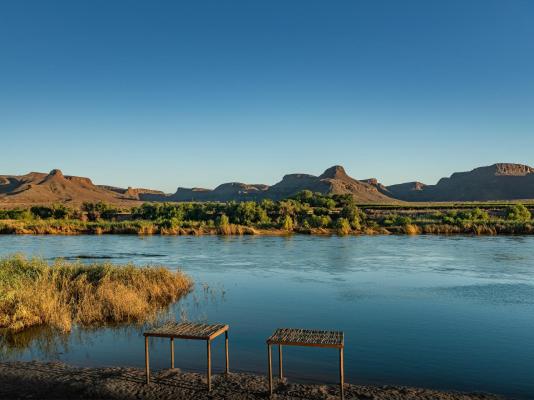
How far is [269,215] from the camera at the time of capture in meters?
60.8

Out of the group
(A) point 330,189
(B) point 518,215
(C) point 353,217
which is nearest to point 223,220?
(C) point 353,217

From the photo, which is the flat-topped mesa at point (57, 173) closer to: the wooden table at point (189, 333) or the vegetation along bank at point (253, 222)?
the vegetation along bank at point (253, 222)

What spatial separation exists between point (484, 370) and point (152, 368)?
7.09 meters

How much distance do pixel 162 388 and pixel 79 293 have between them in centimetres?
837

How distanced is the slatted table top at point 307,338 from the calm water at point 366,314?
4.27 feet

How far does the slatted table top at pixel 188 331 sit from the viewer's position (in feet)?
30.5

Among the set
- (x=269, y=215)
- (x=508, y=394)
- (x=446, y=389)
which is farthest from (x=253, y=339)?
(x=269, y=215)

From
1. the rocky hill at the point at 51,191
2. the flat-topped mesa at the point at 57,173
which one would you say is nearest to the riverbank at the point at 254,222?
the rocky hill at the point at 51,191

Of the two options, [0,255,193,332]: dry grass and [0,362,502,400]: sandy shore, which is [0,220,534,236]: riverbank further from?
[0,362,502,400]: sandy shore

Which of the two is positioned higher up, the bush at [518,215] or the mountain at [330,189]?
the mountain at [330,189]

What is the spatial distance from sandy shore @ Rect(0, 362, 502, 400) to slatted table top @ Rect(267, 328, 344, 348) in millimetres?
914

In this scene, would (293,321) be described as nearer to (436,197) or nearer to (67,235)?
(67,235)

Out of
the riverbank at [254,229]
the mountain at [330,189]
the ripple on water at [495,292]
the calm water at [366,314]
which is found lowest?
the ripple on water at [495,292]

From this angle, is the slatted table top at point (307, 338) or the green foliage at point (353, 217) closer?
the slatted table top at point (307, 338)
